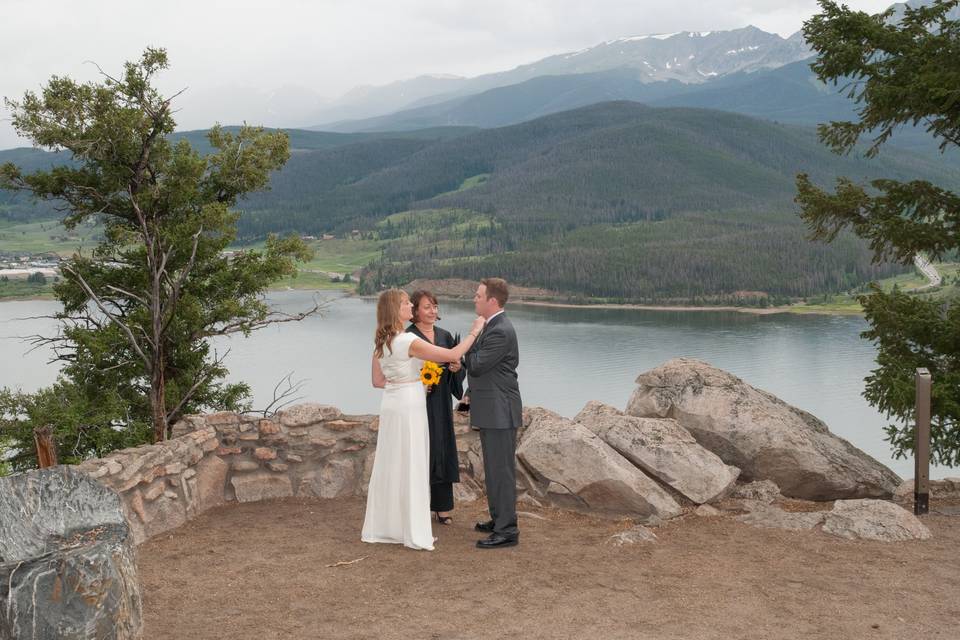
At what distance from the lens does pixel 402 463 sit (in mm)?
7895

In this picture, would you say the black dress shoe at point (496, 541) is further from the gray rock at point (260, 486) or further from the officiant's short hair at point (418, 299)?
the gray rock at point (260, 486)

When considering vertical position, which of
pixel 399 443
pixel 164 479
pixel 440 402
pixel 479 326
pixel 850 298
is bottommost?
pixel 850 298

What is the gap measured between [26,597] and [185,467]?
4.21 metres

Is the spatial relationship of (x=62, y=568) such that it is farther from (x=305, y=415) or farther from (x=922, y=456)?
(x=922, y=456)

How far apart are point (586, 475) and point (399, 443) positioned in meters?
2.22

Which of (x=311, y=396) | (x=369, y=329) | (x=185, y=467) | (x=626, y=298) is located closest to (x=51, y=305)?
(x=369, y=329)

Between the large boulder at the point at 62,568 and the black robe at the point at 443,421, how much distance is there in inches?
123

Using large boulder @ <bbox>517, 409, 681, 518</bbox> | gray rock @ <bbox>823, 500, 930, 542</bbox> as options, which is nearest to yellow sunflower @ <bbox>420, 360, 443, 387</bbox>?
large boulder @ <bbox>517, 409, 681, 518</bbox>

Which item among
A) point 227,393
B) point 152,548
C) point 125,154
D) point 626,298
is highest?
point 125,154

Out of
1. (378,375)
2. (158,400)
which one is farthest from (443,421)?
(158,400)

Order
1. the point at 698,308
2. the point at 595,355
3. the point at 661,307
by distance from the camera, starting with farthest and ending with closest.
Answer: the point at 661,307, the point at 698,308, the point at 595,355

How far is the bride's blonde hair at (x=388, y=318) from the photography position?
24.9 ft

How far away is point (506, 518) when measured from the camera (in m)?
7.82

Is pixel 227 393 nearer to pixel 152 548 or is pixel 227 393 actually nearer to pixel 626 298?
pixel 152 548
